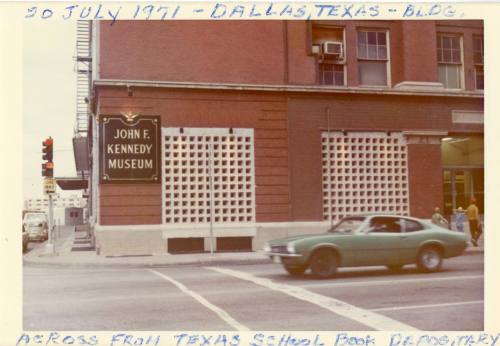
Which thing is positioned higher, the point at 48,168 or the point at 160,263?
the point at 48,168

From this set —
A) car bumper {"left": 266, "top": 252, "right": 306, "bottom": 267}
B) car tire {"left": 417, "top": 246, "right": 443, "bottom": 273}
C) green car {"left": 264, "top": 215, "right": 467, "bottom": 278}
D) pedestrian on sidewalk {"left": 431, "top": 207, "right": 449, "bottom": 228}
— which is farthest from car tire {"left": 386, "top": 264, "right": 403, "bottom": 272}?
car bumper {"left": 266, "top": 252, "right": 306, "bottom": 267}

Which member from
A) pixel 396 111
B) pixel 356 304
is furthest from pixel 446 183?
pixel 356 304

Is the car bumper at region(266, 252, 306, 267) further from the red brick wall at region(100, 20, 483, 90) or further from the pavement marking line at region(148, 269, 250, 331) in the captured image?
the red brick wall at region(100, 20, 483, 90)

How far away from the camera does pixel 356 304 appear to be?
8.81 m

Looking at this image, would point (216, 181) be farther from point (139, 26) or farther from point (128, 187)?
point (139, 26)

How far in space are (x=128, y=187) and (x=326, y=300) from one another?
4663 millimetres

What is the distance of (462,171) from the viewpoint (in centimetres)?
1038

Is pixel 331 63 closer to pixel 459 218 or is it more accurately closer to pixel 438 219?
pixel 438 219

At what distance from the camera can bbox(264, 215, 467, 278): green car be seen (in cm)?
1044

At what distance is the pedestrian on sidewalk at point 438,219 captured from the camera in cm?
1102

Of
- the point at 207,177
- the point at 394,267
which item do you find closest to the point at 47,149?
the point at 207,177

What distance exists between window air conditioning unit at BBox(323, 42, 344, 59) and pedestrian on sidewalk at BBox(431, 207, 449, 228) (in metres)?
3.65

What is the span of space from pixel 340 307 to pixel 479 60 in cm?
462

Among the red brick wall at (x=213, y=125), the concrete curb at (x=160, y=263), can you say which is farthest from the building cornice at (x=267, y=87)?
the concrete curb at (x=160, y=263)
